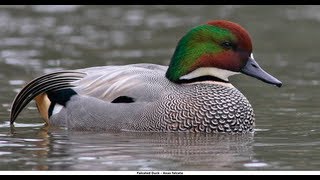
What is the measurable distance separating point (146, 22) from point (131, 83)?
892cm

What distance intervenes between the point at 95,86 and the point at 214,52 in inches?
53.2

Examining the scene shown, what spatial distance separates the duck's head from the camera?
1124 cm

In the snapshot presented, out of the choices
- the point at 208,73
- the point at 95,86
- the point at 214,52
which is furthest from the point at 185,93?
the point at 95,86

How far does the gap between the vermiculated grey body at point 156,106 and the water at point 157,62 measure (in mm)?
167

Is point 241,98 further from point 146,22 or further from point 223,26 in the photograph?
point 146,22

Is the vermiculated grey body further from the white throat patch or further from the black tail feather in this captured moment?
the black tail feather

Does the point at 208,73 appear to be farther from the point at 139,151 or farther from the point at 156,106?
the point at 139,151

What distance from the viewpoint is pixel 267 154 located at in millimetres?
10039

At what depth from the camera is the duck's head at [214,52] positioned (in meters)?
11.2

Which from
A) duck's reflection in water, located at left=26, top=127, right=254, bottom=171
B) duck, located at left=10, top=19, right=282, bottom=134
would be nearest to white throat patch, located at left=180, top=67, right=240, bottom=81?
duck, located at left=10, top=19, right=282, bottom=134

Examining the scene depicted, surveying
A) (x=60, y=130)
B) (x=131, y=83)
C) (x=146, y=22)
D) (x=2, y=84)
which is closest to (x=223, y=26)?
(x=131, y=83)

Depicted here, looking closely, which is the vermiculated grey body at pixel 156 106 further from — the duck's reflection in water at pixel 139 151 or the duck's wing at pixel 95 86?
the duck's reflection in water at pixel 139 151

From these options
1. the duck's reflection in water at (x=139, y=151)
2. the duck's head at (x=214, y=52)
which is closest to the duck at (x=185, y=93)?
the duck's head at (x=214, y=52)

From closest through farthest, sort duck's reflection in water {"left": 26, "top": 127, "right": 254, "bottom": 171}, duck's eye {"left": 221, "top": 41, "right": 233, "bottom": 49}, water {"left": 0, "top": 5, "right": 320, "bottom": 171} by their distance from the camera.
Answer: duck's reflection in water {"left": 26, "top": 127, "right": 254, "bottom": 171} → water {"left": 0, "top": 5, "right": 320, "bottom": 171} → duck's eye {"left": 221, "top": 41, "right": 233, "bottom": 49}
